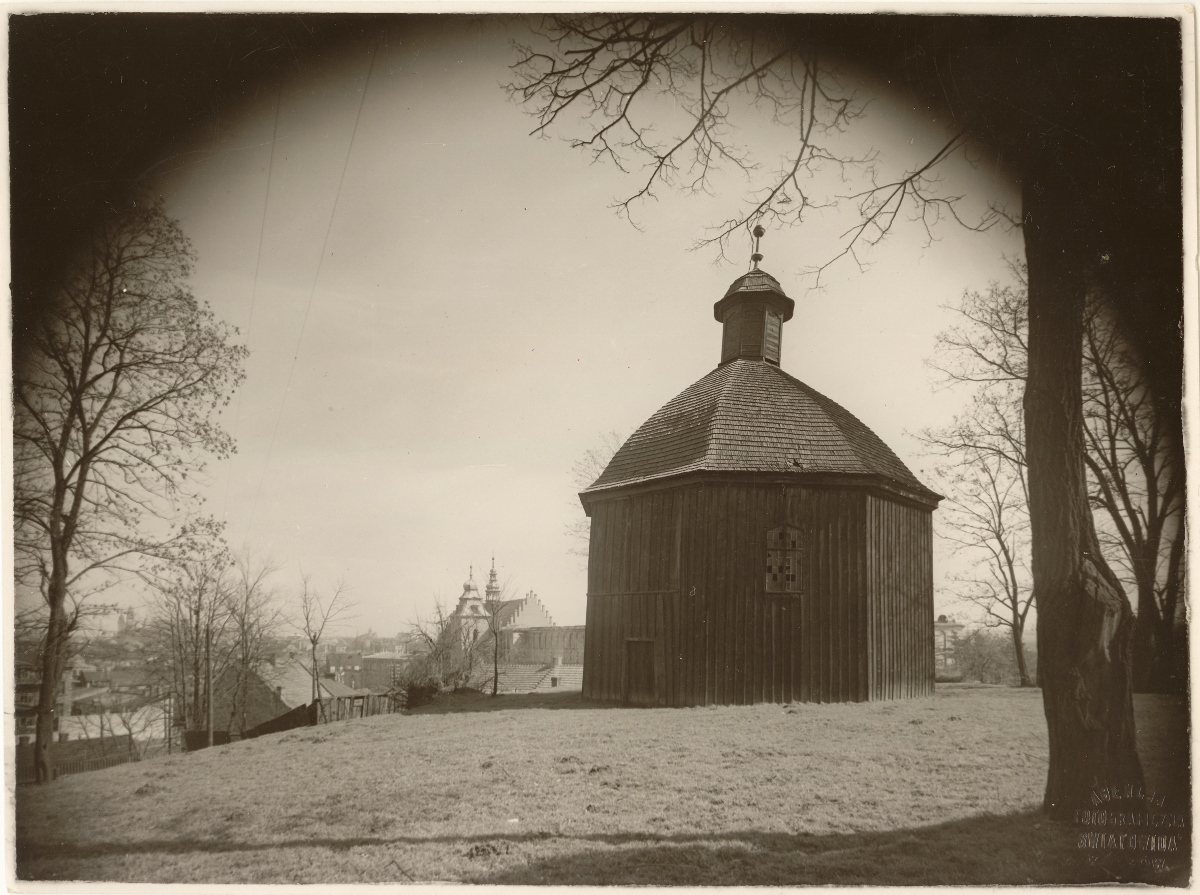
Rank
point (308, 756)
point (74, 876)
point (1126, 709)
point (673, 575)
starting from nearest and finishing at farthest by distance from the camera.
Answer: point (1126, 709), point (74, 876), point (308, 756), point (673, 575)

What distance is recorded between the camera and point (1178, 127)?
216 inches

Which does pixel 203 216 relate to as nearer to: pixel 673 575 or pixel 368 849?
pixel 368 849

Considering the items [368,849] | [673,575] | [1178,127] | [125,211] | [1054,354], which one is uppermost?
[1178,127]

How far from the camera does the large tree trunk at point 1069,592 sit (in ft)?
15.4

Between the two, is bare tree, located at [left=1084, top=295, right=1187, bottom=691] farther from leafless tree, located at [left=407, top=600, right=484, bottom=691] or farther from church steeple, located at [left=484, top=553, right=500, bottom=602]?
leafless tree, located at [left=407, top=600, right=484, bottom=691]

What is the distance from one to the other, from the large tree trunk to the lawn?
572 millimetres

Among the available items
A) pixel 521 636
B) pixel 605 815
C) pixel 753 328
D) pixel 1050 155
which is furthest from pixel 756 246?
pixel 521 636

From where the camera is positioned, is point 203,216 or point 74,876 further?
point 203,216

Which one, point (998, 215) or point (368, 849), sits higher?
point (998, 215)

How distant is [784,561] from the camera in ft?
34.5

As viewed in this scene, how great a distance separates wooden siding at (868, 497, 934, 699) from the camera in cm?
1069

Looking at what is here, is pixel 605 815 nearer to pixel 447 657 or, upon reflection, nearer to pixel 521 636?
pixel 447 657

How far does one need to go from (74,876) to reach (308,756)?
85.7 inches

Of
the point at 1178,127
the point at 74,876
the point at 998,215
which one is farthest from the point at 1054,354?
the point at 74,876
